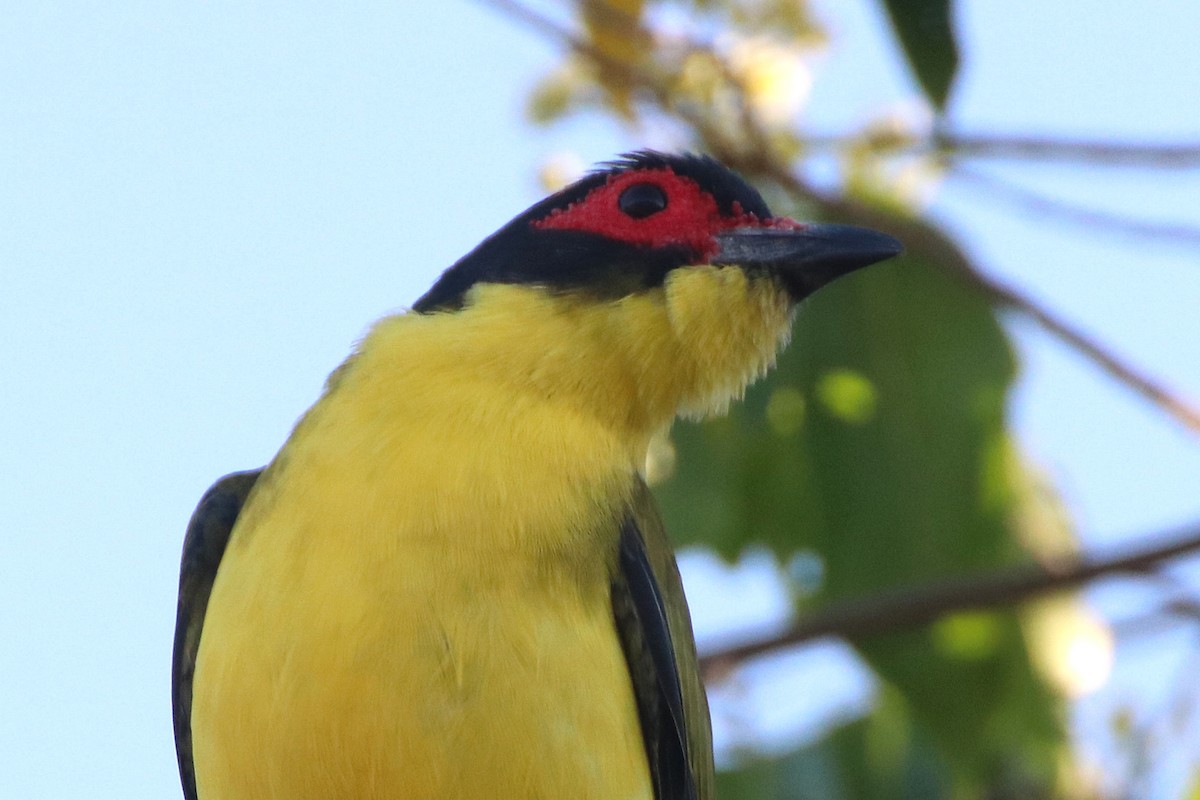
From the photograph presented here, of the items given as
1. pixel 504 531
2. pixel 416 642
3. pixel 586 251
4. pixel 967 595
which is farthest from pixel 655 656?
pixel 967 595

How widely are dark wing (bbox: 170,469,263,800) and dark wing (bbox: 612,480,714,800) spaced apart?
3.02ft

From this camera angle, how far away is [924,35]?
10.9 ft

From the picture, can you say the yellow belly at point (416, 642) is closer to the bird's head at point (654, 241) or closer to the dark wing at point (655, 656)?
the dark wing at point (655, 656)

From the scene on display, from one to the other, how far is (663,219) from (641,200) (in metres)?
0.08

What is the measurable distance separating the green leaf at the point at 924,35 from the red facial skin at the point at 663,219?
2.86 ft

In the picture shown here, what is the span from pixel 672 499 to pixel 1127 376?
1330 mm

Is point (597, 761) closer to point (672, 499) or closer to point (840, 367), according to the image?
point (672, 499)

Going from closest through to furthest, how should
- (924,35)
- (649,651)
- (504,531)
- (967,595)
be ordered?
(924,35), (504,531), (649,651), (967,595)

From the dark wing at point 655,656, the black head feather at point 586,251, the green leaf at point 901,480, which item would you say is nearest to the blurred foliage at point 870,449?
the green leaf at point 901,480

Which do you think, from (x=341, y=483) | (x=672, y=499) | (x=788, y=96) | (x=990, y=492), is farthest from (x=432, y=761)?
(x=788, y=96)

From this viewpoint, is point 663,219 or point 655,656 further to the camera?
point 663,219

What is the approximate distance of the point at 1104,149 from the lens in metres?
4.51

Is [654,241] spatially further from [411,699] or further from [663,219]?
[411,699]

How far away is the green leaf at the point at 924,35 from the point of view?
3301 millimetres
